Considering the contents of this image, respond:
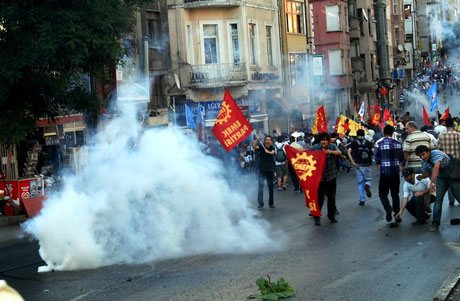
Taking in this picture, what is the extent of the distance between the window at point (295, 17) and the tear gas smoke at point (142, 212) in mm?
31058

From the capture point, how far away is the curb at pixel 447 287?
8116 millimetres

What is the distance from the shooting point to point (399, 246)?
11.3 meters

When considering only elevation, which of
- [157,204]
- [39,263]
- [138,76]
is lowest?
[39,263]

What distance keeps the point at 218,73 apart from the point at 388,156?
22785mm

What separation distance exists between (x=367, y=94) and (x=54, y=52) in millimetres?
47466

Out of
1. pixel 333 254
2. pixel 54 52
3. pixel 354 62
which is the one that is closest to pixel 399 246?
pixel 333 254

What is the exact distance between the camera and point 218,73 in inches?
1417

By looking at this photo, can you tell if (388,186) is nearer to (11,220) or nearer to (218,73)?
(11,220)

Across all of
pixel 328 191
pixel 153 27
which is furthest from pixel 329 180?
pixel 153 27

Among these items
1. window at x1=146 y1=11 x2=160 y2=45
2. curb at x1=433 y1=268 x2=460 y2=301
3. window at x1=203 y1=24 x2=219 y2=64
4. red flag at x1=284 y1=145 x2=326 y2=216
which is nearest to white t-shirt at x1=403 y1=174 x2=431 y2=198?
red flag at x1=284 y1=145 x2=326 y2=216

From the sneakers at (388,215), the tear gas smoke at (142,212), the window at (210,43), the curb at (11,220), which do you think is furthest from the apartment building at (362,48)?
the tear gas smoke at (142,212)

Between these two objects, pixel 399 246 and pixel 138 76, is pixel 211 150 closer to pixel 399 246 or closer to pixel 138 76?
pixel 138 76

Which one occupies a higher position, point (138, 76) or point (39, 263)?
point (138, 76)

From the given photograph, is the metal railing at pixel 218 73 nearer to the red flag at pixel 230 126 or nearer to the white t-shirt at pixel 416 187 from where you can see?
the red flag at pixel 230 126
